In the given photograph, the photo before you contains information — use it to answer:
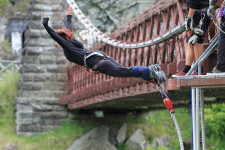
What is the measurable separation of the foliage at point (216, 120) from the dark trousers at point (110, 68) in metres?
9.63

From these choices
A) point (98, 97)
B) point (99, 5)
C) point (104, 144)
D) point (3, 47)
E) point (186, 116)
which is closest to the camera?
point (98, 97)

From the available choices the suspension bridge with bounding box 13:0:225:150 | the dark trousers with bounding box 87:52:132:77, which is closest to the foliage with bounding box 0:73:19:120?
the suspension bridge with bounding box 13:0:225:150

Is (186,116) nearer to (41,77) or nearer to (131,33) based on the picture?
(41,77)

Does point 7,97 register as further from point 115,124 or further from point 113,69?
point 113,69

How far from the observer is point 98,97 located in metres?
12.6

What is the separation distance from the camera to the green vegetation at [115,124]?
1541 centimetres

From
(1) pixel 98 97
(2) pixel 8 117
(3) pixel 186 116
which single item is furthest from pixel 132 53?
(2) pixel 8 117

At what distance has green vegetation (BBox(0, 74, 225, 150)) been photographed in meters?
15.4

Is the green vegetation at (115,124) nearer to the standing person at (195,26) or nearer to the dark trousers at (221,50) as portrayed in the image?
the standing person at (195,26)

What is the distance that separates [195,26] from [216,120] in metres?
9.57

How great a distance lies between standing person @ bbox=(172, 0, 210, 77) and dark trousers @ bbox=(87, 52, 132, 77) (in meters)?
0.74

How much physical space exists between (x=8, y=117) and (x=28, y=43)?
107 inches

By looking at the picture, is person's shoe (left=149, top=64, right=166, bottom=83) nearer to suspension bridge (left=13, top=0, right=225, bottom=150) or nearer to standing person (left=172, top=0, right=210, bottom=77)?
suspension bridge (left=13, top=0, right=225, bottom=150)

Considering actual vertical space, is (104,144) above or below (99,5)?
below
